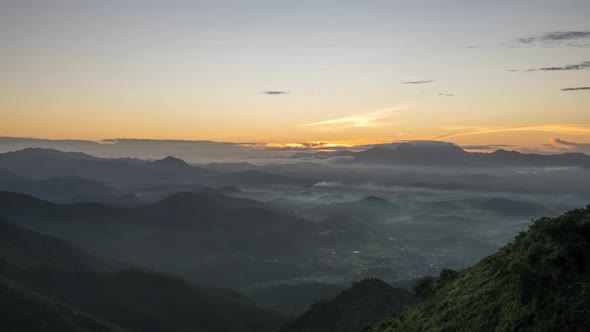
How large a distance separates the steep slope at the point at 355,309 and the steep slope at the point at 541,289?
85.4m

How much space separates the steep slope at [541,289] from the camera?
953 inches

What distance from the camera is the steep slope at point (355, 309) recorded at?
396ft

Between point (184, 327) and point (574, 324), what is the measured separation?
20463 centimetres

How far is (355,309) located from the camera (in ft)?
427

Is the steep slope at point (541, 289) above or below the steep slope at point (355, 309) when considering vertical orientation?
above

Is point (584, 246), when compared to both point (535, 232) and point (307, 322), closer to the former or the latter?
point (535, 232)

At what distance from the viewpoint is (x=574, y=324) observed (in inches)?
908

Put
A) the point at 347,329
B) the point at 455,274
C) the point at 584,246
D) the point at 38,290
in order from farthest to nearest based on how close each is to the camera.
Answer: the point at 38,290, the point at 347,329, the point at 455,274, the point at 584,246

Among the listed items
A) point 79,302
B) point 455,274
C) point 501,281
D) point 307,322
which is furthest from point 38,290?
point 501,281

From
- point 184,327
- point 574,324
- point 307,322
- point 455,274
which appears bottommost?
point 184,327

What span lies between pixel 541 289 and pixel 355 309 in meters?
112

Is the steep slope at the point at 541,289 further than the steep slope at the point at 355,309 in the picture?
No

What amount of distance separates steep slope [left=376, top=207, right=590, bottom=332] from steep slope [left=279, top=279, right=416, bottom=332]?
280ft

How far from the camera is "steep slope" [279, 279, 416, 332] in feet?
396
